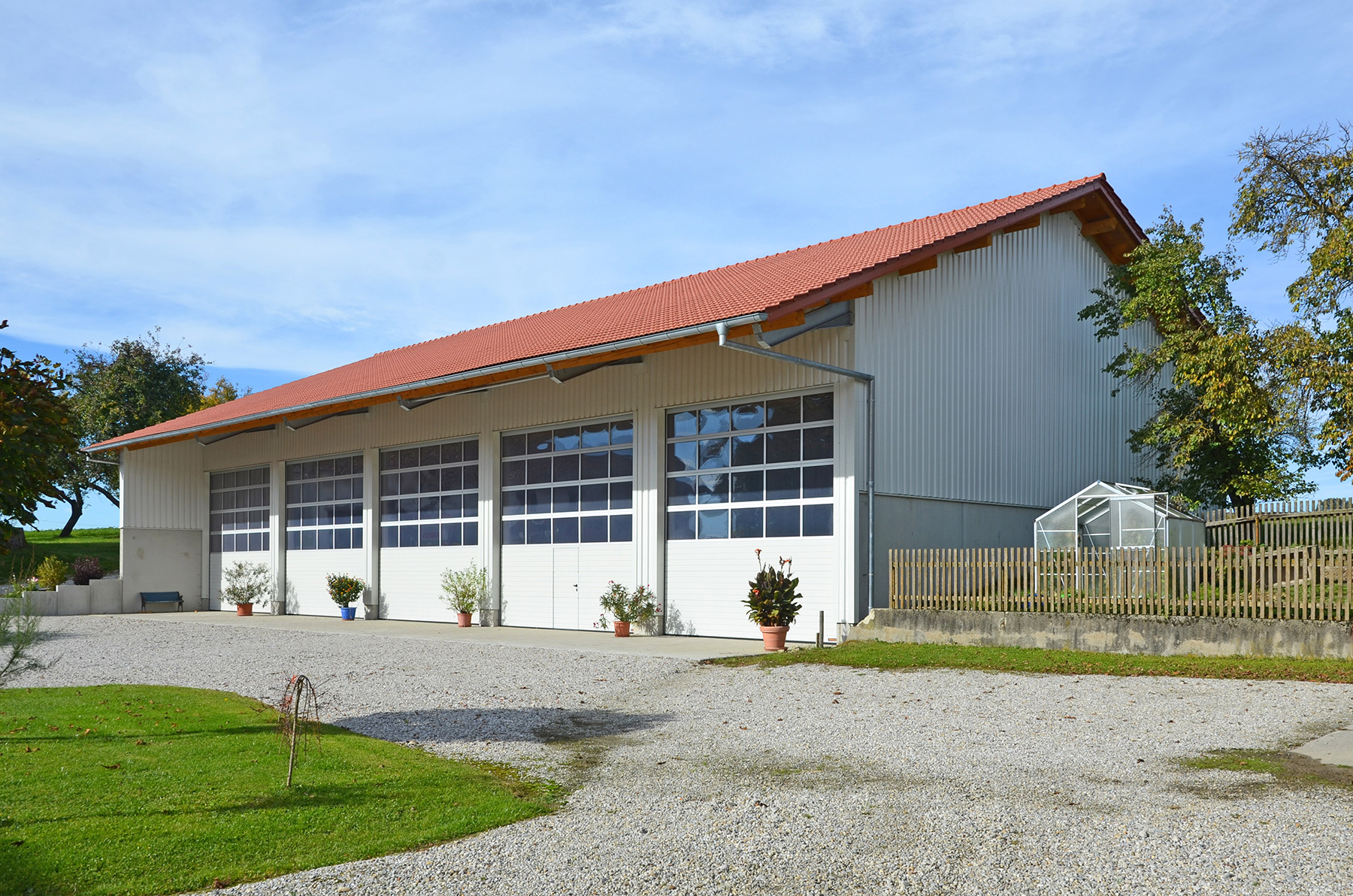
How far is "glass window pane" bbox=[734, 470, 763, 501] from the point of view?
17.3m

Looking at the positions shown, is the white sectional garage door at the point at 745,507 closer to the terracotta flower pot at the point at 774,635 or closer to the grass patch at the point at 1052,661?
the terracotta flower pot at the point at 774,635

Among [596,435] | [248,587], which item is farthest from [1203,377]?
[248,587]

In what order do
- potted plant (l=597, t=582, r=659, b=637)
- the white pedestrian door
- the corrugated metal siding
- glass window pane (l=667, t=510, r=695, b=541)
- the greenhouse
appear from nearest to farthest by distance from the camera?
the corrugated metal siding
the greenhouse
glass window pane (l=667, t=510, r=695, b=541)
potted plant (l=597, t=582, r=659, b=637)
the white pedestrian door

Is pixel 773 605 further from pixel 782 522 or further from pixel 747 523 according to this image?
pixel 747 523

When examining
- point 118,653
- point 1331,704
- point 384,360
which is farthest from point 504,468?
point 1331,704

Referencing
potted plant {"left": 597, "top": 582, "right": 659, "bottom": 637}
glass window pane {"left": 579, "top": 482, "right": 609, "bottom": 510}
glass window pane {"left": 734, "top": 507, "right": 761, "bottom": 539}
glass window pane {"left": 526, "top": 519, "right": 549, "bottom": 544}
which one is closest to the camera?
glass window pane {"left": 734, "top": 507, "right": 761, "bottom": 539}

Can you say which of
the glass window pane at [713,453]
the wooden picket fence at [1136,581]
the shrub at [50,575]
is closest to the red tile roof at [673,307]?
the glass window pane at [713,453]

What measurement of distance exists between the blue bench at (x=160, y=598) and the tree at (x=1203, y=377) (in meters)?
23.2

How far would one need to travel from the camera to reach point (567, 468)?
66.9 feet

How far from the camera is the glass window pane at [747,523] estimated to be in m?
17.3

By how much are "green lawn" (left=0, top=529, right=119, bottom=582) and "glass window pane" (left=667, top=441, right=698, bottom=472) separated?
2250 cm

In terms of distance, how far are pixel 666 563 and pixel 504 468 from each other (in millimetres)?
4660

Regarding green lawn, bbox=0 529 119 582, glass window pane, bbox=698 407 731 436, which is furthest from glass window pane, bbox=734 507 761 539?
green lawn, bbox=0 529 119 582

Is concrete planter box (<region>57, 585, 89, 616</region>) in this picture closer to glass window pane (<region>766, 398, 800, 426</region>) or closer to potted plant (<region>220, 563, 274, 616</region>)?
potted plant (<region>220, 563, 274, 616</region>)
